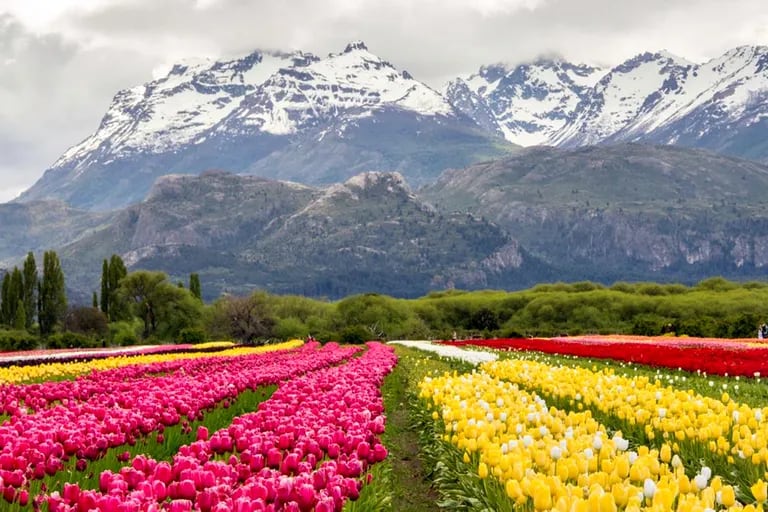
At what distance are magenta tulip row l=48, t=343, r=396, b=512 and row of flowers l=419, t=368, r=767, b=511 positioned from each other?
1.33m

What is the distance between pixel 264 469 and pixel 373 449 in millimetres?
2292

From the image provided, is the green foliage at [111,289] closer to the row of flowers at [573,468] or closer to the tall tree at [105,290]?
the tall tree at [105,290]

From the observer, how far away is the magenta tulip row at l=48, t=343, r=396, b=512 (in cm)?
596

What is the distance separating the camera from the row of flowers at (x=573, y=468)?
6266 mm

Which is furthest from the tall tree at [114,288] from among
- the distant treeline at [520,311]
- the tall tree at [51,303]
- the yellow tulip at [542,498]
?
the yellow tulip at [542,498]

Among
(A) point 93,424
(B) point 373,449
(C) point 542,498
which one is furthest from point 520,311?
(C) point 542,498

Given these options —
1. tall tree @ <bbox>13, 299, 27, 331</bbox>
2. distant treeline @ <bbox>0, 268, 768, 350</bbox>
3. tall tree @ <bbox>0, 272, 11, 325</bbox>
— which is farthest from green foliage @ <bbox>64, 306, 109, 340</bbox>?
tall tree @ <bbox>0, 272, 11, 325</bbox>

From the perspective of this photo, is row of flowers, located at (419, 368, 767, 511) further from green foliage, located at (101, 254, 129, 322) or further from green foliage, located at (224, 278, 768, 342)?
green foliage, located at (101, 254, 129, 322)

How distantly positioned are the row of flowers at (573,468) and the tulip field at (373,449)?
0.02 m

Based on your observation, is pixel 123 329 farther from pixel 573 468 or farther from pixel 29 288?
pixel 573 468

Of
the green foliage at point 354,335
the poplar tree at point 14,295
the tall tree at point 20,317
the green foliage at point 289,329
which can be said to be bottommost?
the green foliage at point 289,329

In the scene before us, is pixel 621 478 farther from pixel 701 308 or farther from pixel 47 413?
pixel 701 308

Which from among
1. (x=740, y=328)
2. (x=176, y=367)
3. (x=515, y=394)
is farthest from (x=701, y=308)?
(x=515, y=394)

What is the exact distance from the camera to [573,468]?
7.53 meters
